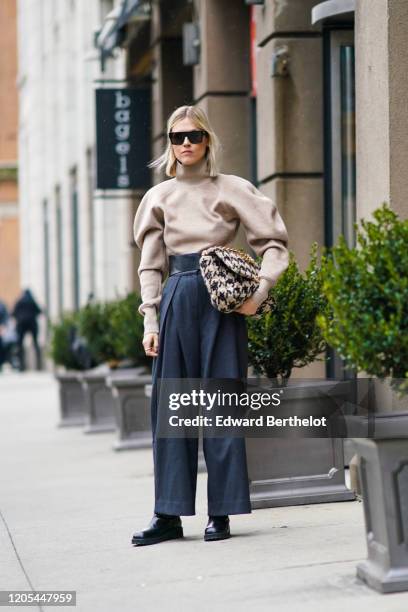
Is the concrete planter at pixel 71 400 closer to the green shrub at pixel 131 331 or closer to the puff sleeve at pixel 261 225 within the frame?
the green shrub at pixel 131 331

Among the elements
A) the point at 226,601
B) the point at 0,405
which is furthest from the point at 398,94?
the point at 0,405

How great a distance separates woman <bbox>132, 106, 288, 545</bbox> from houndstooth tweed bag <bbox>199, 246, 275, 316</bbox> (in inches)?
3.1

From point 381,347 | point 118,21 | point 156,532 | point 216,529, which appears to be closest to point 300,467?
point 216,529

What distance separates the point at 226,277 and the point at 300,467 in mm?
1695

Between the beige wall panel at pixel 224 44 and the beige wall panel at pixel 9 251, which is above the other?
the beige wall panel at pixel 224 44

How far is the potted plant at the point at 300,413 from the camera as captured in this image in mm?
7438

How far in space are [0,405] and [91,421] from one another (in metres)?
5.43

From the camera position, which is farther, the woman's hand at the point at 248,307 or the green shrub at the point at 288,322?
the green shrub at the point at 288,322

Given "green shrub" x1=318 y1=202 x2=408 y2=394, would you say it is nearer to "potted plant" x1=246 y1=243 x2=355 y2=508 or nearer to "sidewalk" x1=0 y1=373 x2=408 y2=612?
"sidewalk" x1=0 y1=373 x2=408 y2=612

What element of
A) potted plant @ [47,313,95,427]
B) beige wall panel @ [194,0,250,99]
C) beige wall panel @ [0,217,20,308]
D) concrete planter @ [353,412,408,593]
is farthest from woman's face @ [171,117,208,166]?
beige wall panel @ [0,217,20,308]

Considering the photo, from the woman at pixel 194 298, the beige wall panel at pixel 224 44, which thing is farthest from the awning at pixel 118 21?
the woman at pixel 194 298

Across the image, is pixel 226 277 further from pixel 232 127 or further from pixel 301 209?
pixel 232 127

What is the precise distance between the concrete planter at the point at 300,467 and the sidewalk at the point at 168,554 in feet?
0.27

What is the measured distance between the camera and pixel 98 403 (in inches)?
544
